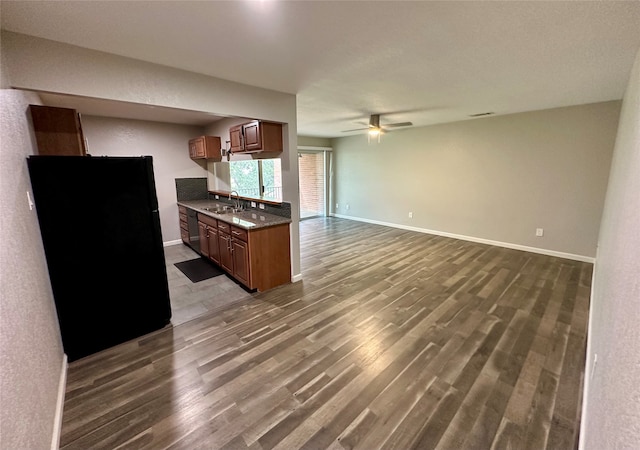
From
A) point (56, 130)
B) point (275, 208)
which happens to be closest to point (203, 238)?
point (275, 208)

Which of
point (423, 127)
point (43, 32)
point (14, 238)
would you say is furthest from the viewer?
point (423, 127)

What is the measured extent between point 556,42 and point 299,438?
10.9 ft

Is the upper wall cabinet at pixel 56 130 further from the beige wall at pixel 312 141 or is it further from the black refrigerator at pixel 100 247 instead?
the beige wall at pixel 312 141

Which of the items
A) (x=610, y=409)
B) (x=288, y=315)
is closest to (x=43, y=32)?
(x=288, y=315)

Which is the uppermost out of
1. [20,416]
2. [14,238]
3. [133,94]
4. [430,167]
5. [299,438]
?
[133,94]

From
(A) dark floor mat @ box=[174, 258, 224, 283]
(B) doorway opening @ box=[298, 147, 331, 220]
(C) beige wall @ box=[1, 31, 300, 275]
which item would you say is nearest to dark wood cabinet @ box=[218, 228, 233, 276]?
(A) dark floor mat @ box=[174, 258, 224, 283]

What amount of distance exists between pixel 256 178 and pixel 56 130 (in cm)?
265

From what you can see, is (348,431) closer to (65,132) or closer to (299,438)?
(299,438)

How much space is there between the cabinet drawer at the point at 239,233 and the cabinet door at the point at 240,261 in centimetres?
6

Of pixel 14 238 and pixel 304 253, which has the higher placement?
pixel 14 238

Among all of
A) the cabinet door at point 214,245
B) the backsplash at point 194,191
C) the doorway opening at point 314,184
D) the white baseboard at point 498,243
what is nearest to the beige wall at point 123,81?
the cabinet door at point 214,245

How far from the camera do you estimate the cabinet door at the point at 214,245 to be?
417 cm

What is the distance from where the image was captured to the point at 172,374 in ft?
6.97

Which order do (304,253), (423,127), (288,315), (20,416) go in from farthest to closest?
(423,127) → (304,253) → (288,315) → (20,416)
